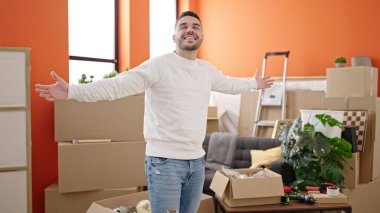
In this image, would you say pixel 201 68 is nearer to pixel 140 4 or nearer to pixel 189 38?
pixel 189 38

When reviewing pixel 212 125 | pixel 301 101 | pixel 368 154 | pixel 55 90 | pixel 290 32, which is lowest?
pixel 368 154

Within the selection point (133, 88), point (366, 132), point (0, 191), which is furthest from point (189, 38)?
point (366, 132)

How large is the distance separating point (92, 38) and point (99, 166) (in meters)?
1.98

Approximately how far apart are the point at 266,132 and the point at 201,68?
10.0 feet

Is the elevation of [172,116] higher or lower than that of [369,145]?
higher

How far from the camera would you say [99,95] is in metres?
1.38

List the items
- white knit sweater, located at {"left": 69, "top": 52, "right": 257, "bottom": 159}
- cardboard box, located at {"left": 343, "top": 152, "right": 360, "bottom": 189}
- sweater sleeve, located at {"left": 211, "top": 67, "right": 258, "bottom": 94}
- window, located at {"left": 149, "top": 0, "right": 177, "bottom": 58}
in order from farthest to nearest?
window, located at {"left": 149, "top": 0, "right": 177, "bottom": 58} → cardboard box, located at {"left": 343, "top": 152, "right": 360, "bottom": 189} → sweater sleeve, located at {"left": 211, "top": 67, "right": 258, "bottom": 94} → white knit sweater, located at {"left": 69, "top": 52, "right": 257, "bottom": 159}

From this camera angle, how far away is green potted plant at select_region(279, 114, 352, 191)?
282 centimetres

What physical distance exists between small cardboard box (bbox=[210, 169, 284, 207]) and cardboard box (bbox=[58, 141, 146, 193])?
2.65 ft

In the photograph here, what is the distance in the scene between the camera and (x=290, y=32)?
4.58m

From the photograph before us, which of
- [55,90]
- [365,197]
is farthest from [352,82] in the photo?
[55,90]

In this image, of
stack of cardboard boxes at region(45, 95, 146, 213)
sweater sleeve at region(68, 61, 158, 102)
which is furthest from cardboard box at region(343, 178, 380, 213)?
A: sweater sleeve at region(68, 61, 158, 102)

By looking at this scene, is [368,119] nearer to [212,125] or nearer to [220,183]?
[220,183]

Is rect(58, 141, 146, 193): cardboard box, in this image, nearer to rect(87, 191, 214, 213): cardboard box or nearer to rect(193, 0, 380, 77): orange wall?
rect(87, 191, 214, 213): cardboard box
